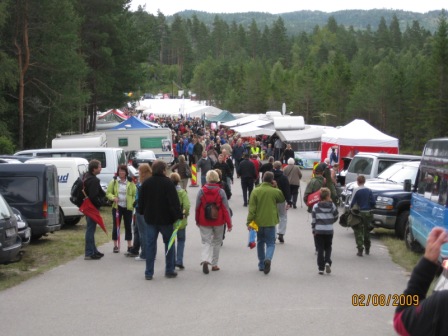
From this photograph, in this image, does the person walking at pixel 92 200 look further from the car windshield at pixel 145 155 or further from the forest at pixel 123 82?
the car windshield at pixel 145 155

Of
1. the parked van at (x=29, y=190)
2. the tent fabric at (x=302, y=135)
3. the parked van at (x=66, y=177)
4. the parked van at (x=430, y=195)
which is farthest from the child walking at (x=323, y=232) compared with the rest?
the tent fabric at (x=302, y=135)

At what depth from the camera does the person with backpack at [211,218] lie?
11.8 m

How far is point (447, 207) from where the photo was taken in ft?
34.2

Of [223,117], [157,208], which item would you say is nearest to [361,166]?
[157,208]

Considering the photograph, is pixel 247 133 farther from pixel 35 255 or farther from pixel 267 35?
pixel 267 35

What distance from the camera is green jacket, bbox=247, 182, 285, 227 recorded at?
11.9 metres

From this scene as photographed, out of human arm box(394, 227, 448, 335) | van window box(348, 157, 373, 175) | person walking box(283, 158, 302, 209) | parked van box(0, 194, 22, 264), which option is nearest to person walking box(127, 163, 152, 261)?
parked van box(0, 194, 22, 264)

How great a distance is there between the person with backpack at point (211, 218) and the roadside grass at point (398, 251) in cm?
321

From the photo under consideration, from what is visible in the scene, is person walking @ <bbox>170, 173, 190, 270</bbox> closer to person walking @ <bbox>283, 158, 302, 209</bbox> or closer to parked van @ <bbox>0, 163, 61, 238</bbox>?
parked van @ <bbox>0, 163, 61, 238</bbox>

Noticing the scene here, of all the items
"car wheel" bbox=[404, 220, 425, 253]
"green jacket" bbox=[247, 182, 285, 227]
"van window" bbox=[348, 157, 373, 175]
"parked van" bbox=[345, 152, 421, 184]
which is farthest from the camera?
"van window" bbox=[348, 157, 373, 175]

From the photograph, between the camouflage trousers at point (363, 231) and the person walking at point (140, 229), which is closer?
the person walking at point (140, 229)

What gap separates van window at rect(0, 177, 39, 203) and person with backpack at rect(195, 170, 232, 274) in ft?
14.6

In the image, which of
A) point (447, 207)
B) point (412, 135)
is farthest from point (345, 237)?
point (412, 135)

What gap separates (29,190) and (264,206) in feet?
17.7
